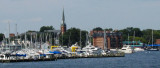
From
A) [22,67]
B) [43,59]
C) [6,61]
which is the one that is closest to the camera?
[22,67]

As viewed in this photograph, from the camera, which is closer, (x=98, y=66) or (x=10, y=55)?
(x=98, y=66)

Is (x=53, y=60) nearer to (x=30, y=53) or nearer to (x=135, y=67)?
(x=30, y=53)

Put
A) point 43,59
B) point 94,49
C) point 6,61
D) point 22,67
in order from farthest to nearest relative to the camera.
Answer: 1. point 94,49
2. point 43,59
3. point 6,61
4. point 22,67

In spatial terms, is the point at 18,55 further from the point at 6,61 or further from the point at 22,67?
the point at 22,67

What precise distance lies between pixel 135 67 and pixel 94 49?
2051 inches

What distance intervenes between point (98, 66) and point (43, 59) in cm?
1871

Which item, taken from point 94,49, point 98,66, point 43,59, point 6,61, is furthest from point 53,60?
point 94,49

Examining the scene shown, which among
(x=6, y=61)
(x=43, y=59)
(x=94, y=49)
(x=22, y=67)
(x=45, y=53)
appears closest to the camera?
(x=22, y=67)

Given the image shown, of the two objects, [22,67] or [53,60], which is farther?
[53,60]

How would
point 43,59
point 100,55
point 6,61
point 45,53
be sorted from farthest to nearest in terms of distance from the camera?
point 100,55 < point 45,53 < point 43,59 < point 6,61

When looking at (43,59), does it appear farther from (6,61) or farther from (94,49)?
(94,49)

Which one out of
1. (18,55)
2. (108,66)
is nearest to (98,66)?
(108,66)

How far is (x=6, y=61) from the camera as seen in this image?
103688 mm

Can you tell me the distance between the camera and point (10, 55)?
354 feet
